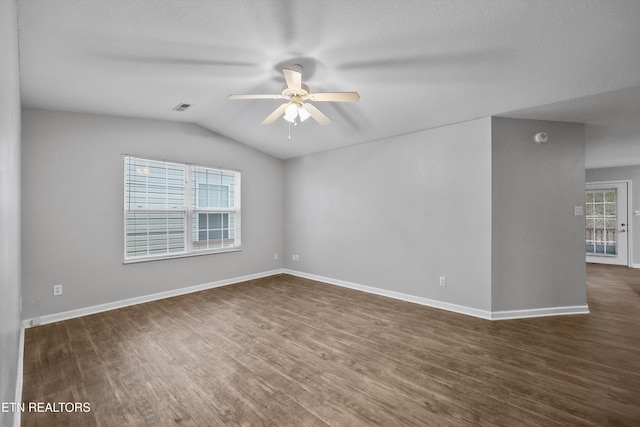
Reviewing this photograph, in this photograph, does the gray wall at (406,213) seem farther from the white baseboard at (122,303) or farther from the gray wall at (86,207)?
the gray wall at (86,207)

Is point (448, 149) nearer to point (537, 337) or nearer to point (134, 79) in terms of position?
point (537, 337)

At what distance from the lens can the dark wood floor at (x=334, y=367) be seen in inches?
71.7

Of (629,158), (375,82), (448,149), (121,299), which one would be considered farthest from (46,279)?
(629,158)

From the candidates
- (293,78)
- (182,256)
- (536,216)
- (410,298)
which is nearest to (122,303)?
(182,256)

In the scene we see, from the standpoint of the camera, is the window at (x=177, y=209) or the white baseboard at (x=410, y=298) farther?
the window at (x=177, y=209)

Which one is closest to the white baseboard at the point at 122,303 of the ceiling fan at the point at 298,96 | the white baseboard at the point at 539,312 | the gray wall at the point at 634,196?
the ceiling fan at the point at 298,96

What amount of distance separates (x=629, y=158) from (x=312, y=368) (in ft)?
25.4

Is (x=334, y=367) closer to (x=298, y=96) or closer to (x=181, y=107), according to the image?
(x=298, y=96)

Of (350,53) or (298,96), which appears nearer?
(350,53)

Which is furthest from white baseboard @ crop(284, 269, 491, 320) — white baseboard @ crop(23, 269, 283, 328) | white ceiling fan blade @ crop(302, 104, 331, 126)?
white ceiling fan blade @ crop(302, 104, 331, 126)

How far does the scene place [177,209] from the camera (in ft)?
14.7

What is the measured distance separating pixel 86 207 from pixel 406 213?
174 inches

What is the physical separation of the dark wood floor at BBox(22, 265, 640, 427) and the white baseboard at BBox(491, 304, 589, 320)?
11 centimetres

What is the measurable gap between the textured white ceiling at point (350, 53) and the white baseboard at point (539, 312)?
241 centimetres
